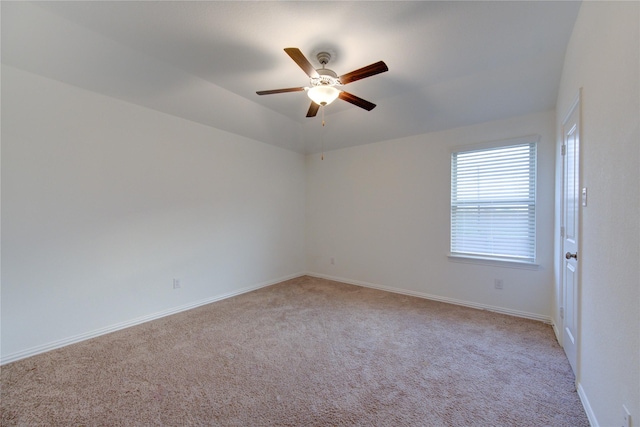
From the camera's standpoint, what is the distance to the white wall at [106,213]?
221cm

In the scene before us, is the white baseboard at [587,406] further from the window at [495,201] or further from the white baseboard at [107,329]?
the white baseboard at [107,329]

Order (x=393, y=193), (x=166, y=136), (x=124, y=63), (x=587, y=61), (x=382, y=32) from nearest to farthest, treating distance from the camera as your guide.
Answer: (x=587, y=61)
(x=382, y=32)
(x=124, y=63)
(x=166, y=136)
(x=393, y=193)

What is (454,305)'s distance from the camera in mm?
3434

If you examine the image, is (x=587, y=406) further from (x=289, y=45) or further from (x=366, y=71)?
(x=289, y=45)

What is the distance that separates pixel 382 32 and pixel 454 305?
328 centimetres

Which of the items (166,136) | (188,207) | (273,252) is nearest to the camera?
(166,136)

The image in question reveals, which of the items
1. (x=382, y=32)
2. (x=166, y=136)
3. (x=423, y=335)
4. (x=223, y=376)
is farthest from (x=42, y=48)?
(x=423, y=335)

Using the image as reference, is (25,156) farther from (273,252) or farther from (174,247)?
(273,252)

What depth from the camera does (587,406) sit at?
1562 mm

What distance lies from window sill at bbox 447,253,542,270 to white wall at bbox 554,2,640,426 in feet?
4.75

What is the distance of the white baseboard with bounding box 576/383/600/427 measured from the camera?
1.44 m

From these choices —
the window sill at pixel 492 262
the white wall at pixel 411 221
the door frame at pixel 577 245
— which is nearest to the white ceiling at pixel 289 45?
the white wall at pixel 411 221

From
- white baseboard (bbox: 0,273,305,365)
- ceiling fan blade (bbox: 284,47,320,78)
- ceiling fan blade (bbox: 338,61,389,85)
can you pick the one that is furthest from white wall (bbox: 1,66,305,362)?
ceiling fan blade (bbox: 338,61,389,85)

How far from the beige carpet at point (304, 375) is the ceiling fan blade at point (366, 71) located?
227cm
